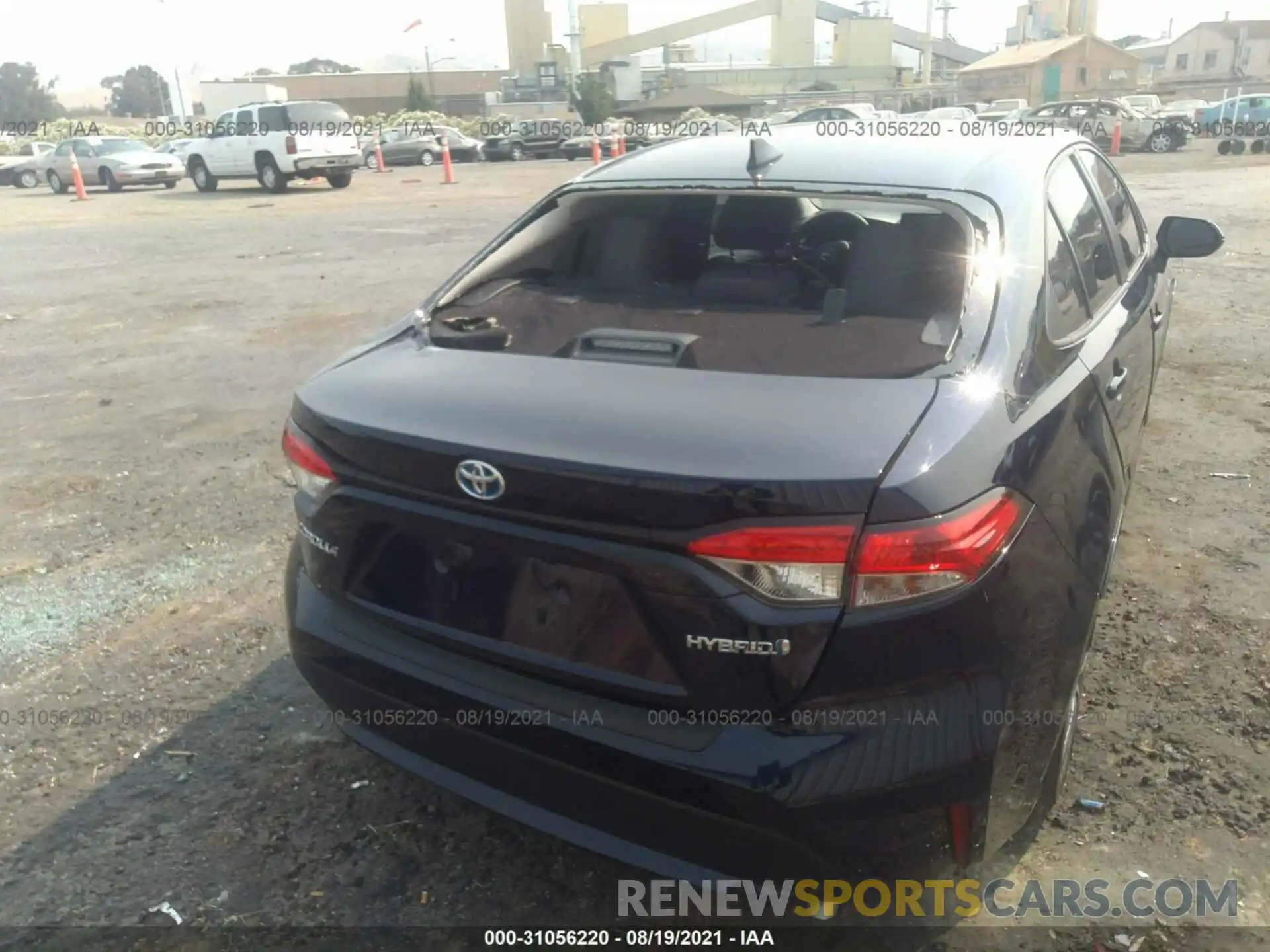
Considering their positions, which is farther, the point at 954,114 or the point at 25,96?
the point at 25,96

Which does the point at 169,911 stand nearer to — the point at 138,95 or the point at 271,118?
the point at 271,118

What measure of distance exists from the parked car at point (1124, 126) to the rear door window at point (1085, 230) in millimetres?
28929

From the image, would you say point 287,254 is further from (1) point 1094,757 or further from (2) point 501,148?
(2) point 501,148

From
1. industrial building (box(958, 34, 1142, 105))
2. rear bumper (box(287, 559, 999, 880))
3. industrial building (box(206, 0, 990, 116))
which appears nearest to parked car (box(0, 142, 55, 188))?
rear bumper (box(287, 559, 999, 880))

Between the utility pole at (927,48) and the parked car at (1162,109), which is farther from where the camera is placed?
the utility pole at (927,48)

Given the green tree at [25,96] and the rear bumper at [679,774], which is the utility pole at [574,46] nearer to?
the green tree at [25,96]

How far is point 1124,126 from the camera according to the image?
29.8 m

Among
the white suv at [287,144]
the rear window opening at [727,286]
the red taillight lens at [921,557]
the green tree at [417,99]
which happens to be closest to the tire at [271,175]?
the white suv at [287,144]

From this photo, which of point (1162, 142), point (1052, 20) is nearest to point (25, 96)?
point (1162, 142)

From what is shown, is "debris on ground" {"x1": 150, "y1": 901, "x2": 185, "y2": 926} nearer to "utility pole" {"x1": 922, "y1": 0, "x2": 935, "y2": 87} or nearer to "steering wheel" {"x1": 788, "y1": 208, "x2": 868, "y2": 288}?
"steering wheel" {"x1": 788, "y1": 208, "x2": 868, "y2": 288}

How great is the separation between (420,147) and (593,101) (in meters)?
26.3

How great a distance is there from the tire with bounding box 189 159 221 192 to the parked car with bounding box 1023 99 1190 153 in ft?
73.2

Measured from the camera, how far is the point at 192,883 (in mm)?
2580

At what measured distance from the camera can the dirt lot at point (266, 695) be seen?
2553 millimetres
